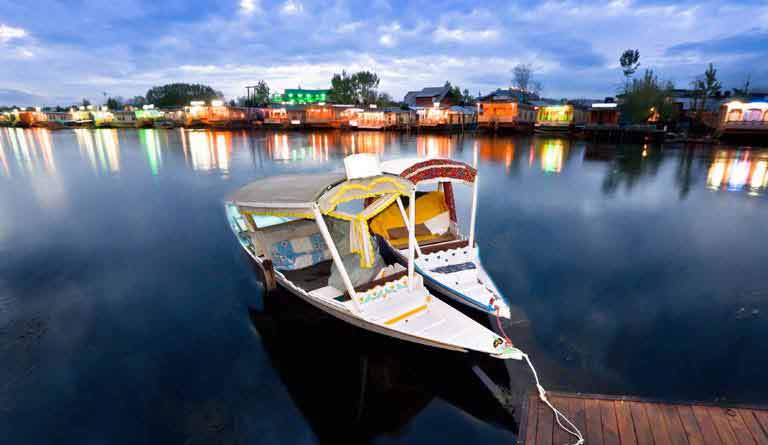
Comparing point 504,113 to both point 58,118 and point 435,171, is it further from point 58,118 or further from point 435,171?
point 58,118

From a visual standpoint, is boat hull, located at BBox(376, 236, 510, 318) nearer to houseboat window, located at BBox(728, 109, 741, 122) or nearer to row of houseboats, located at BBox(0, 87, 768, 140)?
row of houseboats, located at BBox(0, 87, 768, 140)

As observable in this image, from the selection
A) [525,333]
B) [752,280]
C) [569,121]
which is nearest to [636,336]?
[525,333]

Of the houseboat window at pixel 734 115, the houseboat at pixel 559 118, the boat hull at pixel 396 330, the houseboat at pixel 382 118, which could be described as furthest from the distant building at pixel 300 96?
the boat hull at pixel 396 330

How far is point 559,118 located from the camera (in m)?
62.7

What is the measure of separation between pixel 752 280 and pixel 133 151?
170 feet

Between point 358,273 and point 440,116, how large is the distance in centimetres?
6852

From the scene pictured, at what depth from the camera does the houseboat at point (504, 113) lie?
63.7m

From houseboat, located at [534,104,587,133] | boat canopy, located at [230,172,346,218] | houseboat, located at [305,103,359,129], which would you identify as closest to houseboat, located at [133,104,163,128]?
houseboat, located at [305,103,359,129]

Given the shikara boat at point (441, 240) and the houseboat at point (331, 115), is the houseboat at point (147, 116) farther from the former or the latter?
the shikara boat at point (441, 240)

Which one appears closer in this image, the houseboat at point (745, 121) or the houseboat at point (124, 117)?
the houseboat at point (745, 121)

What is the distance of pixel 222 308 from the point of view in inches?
368

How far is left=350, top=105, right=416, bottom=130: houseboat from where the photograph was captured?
7369 cm

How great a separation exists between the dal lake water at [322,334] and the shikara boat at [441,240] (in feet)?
4.34

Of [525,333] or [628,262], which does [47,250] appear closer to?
[525,333]
